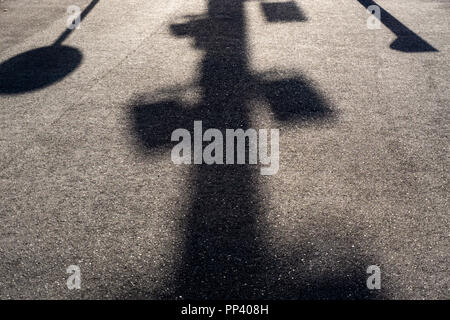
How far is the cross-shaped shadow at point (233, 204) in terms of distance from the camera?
7.41 feet

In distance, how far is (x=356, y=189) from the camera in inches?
115

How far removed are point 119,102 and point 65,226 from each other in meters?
1.71

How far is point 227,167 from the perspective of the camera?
124 inches

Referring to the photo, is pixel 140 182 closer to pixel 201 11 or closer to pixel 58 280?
pixel 58 280

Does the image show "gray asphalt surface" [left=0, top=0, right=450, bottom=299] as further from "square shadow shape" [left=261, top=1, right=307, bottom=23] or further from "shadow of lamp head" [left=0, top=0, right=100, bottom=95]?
"square shadow shape" [left=261, top=1, right=307, bottom=23]

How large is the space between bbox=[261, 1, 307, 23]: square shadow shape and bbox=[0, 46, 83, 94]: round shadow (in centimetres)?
307

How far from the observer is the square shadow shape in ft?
19.9

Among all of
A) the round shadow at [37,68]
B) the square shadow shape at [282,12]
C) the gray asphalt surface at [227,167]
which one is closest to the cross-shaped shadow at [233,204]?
the gray asphalt surface at [227,167]

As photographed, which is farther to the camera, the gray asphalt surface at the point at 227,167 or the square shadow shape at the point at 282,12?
the square shadow shape at the point at 282,12

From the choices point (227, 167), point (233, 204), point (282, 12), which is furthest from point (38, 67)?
point (282, 12)

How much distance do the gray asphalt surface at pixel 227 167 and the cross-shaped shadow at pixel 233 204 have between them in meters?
0.01

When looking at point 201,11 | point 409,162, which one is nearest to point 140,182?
point 409,162

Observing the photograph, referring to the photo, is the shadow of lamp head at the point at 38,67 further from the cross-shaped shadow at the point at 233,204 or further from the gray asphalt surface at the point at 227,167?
the cross-shaped shadow at the point at 233,204
